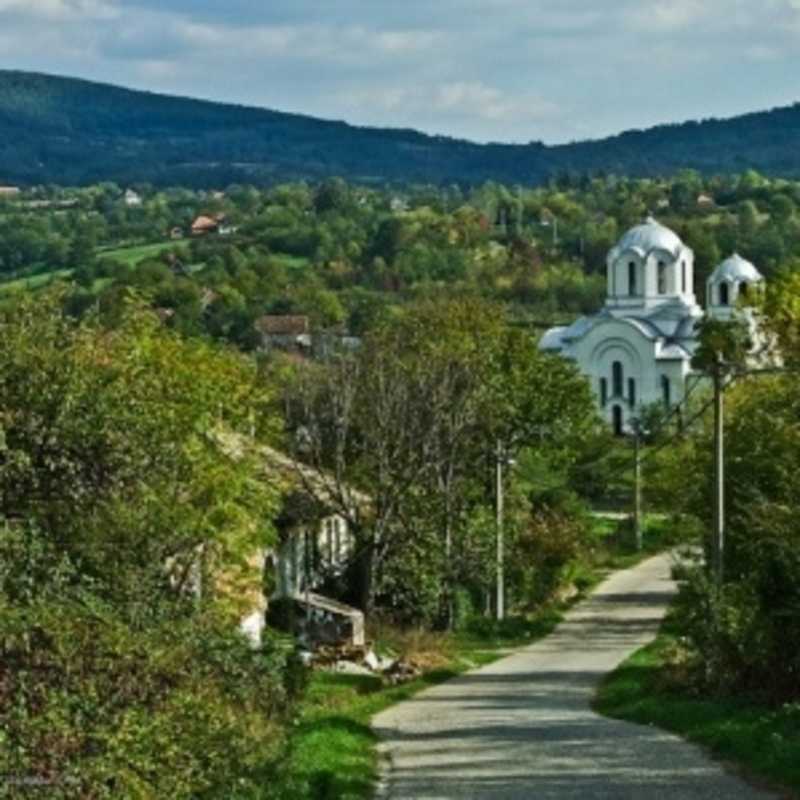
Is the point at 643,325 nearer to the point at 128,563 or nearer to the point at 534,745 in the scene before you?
the point at 534,745

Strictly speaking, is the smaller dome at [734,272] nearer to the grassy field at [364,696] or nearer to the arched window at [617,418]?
the arched window at [617,418]

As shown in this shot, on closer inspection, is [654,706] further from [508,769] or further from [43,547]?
[43,547]

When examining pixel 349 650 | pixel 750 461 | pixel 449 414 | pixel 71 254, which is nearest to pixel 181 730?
pixel 750 461

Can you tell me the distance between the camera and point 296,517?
37688 millimetres

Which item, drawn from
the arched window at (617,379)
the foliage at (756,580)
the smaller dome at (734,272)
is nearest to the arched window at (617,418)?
the arched window at (617,379)

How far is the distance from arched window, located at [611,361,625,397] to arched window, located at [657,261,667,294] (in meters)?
4.83

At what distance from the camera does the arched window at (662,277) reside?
99500 mm

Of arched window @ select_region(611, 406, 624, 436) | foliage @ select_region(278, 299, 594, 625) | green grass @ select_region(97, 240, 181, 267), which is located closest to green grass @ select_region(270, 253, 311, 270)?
green grass @ select_region(97, 240, 181, 267)

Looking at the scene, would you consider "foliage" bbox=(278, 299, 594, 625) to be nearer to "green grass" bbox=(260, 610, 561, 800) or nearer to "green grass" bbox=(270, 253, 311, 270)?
"green grass" bbox=(260, 610, 561, 800)

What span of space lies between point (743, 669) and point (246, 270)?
4731 inches

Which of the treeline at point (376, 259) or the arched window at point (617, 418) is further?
the treeline at point (376, 259)

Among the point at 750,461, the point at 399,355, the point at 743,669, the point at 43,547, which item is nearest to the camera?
the point at 43,547

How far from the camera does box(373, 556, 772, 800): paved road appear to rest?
64.2ft

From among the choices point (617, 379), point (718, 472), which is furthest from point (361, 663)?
point (617, 379)
